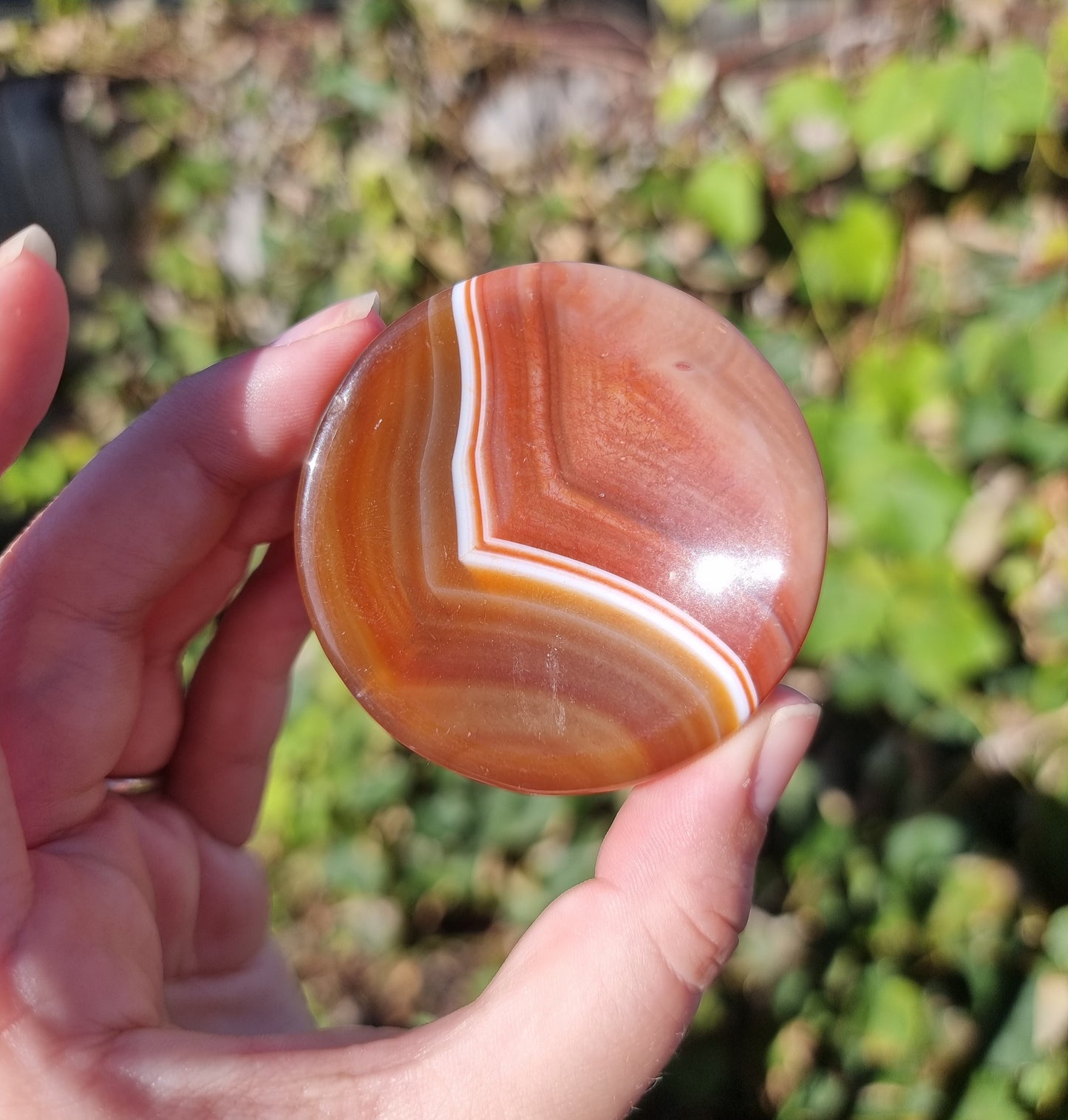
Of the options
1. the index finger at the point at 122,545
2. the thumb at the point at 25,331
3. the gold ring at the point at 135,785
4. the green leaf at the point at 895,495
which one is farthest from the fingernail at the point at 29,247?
the green leaf at the point at 895,495

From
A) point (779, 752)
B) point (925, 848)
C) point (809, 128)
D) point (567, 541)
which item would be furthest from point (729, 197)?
point (925, 848)

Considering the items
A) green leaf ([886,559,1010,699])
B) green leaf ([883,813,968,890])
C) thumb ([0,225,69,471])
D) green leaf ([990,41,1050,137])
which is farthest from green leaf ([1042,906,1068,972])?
thumb ([0,225,69,471])

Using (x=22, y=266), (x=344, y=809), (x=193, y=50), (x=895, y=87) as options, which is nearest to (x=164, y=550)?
(x=22, y=266)

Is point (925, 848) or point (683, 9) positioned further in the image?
point (683, 9)

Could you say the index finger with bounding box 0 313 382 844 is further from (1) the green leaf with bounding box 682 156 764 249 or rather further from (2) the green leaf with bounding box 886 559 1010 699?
(2) the green leaf with bounding box 886 559 1010 699

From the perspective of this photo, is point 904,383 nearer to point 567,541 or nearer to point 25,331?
point 567,541

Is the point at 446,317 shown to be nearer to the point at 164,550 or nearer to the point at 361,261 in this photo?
the point at 164,550

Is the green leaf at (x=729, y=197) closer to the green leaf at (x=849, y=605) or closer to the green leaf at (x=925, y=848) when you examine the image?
the green leaf at (x=849, y=605)
